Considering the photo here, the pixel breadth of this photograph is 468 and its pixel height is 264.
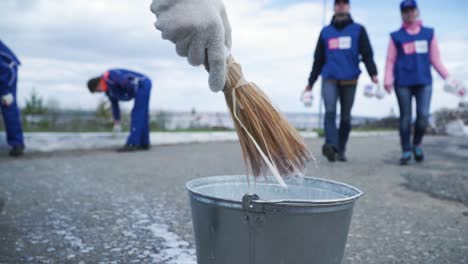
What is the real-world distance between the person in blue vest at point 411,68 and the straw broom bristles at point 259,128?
3839 millimetres

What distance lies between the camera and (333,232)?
1298 millimetres

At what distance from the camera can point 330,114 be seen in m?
4.86

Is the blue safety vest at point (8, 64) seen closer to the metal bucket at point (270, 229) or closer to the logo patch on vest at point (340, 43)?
the logo patch on vest at point (340, 43)

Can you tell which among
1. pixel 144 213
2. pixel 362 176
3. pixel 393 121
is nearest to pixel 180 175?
pixel 144 213

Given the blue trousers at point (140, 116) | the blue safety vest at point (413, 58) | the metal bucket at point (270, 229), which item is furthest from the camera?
the blue trousers at point (140, 116)

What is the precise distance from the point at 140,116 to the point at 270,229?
5.71m

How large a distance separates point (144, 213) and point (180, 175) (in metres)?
1.52

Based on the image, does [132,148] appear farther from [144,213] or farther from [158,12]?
[158,12]

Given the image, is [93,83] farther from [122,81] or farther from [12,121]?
[12,121]

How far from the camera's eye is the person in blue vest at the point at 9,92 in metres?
5.44

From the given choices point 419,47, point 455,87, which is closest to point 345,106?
point 419,47

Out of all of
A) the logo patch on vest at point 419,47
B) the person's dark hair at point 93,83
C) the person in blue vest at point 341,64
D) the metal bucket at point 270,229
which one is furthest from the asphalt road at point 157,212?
the person's dark hair at point 93,83

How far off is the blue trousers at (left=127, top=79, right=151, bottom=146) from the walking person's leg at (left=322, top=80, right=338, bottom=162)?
3.14m

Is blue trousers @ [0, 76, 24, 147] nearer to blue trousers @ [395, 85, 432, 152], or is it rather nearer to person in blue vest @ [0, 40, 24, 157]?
person in blue vest @ [0, 40, 24, 157]
